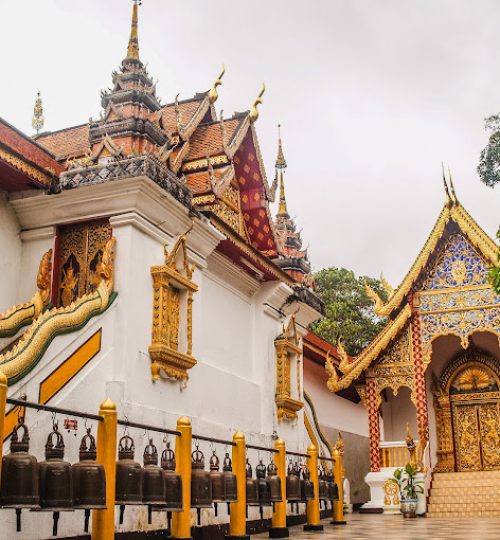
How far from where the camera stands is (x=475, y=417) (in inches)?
561

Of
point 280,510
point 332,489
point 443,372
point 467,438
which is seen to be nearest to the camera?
point 280,510

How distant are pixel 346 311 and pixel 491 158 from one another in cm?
1380

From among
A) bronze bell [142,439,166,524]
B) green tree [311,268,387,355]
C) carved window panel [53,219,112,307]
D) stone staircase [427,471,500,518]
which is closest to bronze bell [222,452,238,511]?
bronze bell [142,439,166,524]

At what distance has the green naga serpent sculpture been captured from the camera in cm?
538

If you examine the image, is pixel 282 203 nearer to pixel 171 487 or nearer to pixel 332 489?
pixel 332 489

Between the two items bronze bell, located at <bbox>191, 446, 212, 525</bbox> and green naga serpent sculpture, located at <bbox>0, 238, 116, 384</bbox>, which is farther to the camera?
bronze bell, located at <bbox>191, 446, 212, 525</bbox>

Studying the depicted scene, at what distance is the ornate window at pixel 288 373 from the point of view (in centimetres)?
1002

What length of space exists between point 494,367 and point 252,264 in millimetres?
7065

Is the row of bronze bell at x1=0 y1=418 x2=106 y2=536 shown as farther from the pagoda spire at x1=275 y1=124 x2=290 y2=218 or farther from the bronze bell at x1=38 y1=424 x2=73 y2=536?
the pagoda spire at x1=275 y1=124 x2=290 y2=218

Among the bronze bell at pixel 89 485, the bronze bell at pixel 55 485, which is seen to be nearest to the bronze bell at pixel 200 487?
the bronze bell at pixel 89 485

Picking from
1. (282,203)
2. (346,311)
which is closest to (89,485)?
(282,203)

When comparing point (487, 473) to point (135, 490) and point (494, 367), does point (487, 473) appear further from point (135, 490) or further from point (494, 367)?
point (135, 490)

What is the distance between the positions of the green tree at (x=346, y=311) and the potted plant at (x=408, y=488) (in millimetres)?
10917

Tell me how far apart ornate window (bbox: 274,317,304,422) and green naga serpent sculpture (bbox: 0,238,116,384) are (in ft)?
13.6
